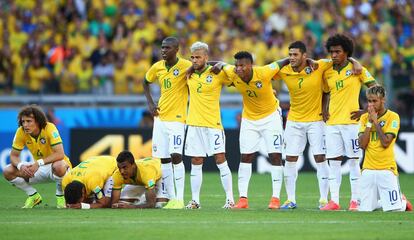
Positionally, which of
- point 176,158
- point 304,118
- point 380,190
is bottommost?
point 380,190

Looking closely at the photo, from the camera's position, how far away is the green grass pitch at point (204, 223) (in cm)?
1147

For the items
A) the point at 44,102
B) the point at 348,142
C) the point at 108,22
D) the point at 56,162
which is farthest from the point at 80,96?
the point at 348,142

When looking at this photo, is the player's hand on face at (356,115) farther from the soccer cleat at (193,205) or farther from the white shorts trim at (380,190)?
the soccer cleat at (193,205)

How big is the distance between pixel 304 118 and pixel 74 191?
142 inches

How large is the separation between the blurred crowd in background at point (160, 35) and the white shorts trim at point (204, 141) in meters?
9.72

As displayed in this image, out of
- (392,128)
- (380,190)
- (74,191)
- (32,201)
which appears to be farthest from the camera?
(32,201)

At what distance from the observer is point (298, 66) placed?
15.1 metres

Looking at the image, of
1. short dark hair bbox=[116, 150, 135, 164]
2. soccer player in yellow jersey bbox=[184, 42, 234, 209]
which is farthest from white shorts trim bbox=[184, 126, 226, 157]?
short dark hair bbox=[116, 150, 135, 164]

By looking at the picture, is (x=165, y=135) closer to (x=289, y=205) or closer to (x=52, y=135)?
(x=52, y=135)

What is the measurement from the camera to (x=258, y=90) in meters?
15.2

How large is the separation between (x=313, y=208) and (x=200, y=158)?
187 cm

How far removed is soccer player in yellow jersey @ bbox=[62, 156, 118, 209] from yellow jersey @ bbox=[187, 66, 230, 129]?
57.3 inches

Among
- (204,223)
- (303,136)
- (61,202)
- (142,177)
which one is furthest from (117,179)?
(303,136)

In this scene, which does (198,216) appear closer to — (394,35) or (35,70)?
(35,70)
